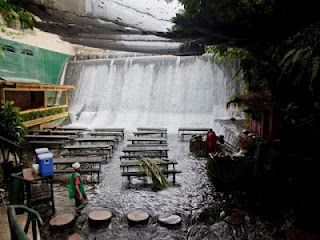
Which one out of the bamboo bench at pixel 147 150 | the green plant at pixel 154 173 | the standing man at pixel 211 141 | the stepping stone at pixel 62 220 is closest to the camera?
the stepping stone at pixel 62 220

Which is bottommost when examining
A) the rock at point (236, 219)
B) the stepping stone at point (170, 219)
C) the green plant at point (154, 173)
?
the stepping stone at point (170, 219)

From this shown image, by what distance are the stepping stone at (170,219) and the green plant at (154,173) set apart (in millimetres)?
1817

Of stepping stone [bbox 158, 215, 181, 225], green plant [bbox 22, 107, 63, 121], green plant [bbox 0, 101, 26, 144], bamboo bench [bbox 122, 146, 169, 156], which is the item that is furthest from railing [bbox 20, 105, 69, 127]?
stepping stone [bbox 158, 215, 181, 225]

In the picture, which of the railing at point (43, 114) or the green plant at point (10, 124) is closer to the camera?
the green plant at point (10, 124)

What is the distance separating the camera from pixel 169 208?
6.57m

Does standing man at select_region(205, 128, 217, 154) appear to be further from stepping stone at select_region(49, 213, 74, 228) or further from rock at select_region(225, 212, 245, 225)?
stepping stone at select_region(49, 213, 74, 228)

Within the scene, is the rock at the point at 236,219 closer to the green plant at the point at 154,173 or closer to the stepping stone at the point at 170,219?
the stepping stone at the point at 170,219

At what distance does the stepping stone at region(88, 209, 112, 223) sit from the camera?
5.75 metres

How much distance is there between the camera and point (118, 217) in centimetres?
615

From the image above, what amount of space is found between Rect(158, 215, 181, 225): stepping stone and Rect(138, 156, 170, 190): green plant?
1.82 meters

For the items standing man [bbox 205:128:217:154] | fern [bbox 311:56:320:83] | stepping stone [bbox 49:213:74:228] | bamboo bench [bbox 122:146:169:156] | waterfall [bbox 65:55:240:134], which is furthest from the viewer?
waterfall [bbox 65:55:240:134]

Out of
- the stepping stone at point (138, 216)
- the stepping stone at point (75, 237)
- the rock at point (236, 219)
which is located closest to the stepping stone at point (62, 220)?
the stepping stone at point (75, 237)

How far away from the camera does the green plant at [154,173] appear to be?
25.8 ft

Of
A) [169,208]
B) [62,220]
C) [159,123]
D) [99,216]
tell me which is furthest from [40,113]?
[169,208]
